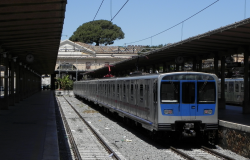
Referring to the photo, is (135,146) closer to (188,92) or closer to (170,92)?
(170,92)

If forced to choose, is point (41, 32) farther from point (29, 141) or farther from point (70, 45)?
point (70, 45)

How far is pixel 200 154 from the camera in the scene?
10.9 metres

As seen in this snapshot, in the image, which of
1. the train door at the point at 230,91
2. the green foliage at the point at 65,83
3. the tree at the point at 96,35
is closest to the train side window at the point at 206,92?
the train door at the point at 230,91

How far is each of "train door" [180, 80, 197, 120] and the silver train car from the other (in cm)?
1660

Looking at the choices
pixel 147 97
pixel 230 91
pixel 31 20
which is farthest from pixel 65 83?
pixel 147 97

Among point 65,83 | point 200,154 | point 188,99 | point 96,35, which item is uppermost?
point 96,35

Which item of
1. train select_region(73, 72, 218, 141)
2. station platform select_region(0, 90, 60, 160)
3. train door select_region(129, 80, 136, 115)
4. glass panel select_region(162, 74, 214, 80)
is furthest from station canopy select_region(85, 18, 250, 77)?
station platform select_region(0, 90, 60, 160)

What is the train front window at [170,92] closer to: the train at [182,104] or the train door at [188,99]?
the train at [182,104]

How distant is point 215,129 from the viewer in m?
12.1

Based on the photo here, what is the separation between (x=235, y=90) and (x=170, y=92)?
1809 centimetres

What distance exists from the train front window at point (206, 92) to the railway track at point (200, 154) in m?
1.50

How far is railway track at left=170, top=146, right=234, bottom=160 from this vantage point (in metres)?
10.3

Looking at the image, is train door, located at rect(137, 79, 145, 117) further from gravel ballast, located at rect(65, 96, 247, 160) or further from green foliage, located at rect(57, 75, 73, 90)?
green foliage, located at rect(57, 75, 73, 90)

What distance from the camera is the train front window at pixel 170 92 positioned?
1181 cm
